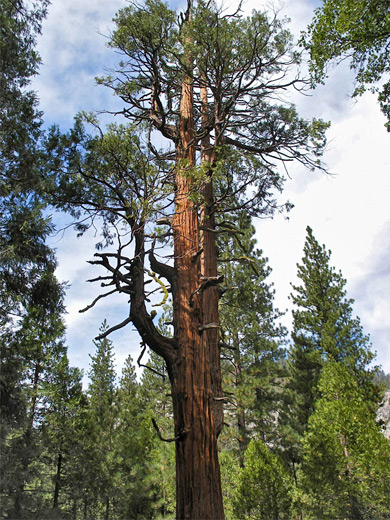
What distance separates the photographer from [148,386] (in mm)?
20297

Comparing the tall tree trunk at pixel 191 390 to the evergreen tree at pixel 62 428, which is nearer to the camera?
the tall tree trunk at pixel 191 390

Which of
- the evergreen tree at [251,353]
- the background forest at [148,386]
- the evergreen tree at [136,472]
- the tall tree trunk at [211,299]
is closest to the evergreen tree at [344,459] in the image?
the background forest at [148,386]

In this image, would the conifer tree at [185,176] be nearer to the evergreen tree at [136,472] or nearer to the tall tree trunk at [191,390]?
the tall tree trunk at [191,390]

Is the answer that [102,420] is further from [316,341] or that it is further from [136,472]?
[316,341]

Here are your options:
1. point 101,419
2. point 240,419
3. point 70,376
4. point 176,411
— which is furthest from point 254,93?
point 101,419

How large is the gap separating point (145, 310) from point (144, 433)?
48.5ft

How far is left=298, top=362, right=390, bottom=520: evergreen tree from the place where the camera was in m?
9.65

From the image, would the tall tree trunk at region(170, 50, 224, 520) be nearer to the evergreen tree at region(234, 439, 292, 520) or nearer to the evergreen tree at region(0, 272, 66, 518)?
the evergreen tree at region(0, 272, 66, 518)

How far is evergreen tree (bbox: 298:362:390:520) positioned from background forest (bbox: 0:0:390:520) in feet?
0.14

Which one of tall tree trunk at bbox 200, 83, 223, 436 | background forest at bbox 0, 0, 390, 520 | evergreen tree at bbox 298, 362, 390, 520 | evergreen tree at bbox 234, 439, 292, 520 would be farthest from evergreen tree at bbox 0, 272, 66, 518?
evergreen tree at bbox 298, 362, 390, 520

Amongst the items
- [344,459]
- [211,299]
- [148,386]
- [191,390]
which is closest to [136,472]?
[148,386]

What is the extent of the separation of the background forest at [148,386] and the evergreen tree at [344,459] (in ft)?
0.14

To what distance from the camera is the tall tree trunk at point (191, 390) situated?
9.57 ft

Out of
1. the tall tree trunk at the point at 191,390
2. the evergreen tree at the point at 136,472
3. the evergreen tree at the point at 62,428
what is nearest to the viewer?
the tall tree trunk at the point at 191,390
